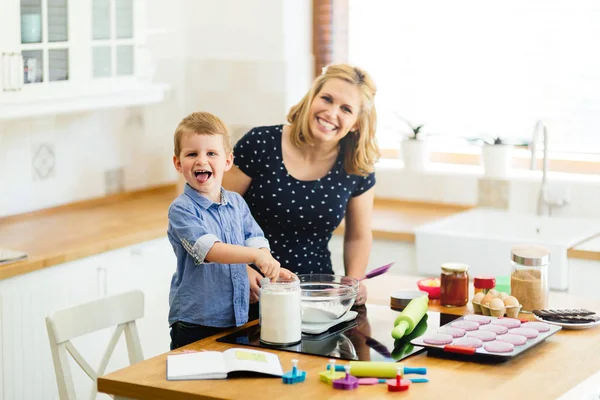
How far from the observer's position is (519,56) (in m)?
4.21

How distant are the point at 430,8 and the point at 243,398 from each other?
2824mm

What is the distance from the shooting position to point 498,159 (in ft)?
13.7

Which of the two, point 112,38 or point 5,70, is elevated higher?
point 112,38

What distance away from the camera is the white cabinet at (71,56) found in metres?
3.44

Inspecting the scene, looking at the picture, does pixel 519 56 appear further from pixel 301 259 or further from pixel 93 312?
pixel 93 312

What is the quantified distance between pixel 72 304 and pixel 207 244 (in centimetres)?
127

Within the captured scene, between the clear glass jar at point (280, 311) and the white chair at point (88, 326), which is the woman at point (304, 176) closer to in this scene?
the white chair at point (88, 326)

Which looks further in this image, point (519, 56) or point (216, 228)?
point (519, 56)

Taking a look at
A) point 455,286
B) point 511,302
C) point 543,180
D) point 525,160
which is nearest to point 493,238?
point 543,180

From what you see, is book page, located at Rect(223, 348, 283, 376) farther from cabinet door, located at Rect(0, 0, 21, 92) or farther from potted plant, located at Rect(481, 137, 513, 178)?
potted plant, located at Rect(481, 137, 513, 178)

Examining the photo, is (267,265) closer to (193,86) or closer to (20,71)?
(20,71)

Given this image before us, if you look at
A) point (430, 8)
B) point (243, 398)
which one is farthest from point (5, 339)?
point (430, 8)

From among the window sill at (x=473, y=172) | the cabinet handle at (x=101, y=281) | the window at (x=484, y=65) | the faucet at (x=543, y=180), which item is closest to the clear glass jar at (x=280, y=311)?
the cabinet handle at (x=101, y=281)

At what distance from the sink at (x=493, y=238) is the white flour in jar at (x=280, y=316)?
1515 mm
